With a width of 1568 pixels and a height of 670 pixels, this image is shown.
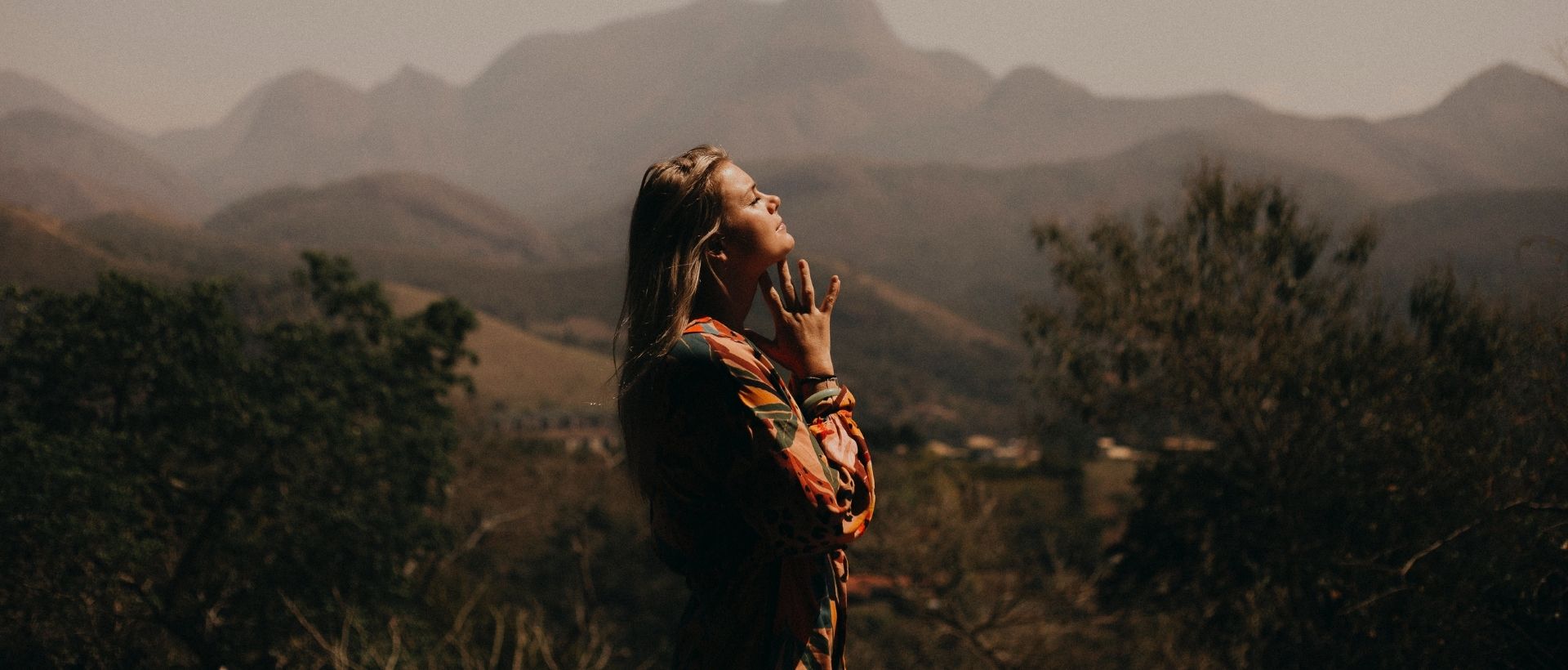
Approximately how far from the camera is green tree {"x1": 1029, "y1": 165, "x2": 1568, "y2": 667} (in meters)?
7.33

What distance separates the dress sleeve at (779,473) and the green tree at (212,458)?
9098 mm

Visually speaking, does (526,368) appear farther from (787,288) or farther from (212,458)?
(787,288)

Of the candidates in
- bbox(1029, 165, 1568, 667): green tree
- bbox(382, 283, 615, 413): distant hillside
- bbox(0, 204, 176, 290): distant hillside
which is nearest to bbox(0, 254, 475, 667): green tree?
bbox(1029, 165, 1568, 667): green tree

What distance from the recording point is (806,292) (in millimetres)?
1963

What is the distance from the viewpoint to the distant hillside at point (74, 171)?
55.8 metres

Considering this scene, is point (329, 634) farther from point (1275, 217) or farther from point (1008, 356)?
point (1008, 356)

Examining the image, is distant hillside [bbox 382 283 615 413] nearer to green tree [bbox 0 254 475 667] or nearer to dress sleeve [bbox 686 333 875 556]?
green tree [bbox 0 254 475 667]

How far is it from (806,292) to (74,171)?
126199 mm

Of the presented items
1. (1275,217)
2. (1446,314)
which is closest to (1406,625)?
(1446,314)

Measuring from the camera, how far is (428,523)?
42.4ft

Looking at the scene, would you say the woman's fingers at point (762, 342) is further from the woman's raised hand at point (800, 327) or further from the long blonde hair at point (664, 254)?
the long blonde hair at point (664, 254)

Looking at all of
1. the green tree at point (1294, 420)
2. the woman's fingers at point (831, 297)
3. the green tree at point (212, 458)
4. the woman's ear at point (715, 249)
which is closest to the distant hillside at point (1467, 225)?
the green tree at point (1294, 420)

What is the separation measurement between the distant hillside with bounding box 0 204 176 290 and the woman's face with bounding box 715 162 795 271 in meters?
36.9

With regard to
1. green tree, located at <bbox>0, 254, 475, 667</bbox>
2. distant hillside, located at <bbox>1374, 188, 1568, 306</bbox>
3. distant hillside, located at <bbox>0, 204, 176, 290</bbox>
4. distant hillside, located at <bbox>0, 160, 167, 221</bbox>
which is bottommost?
distant hillside, located at <bbox>1374, 188, 1568, 306</bbox>
